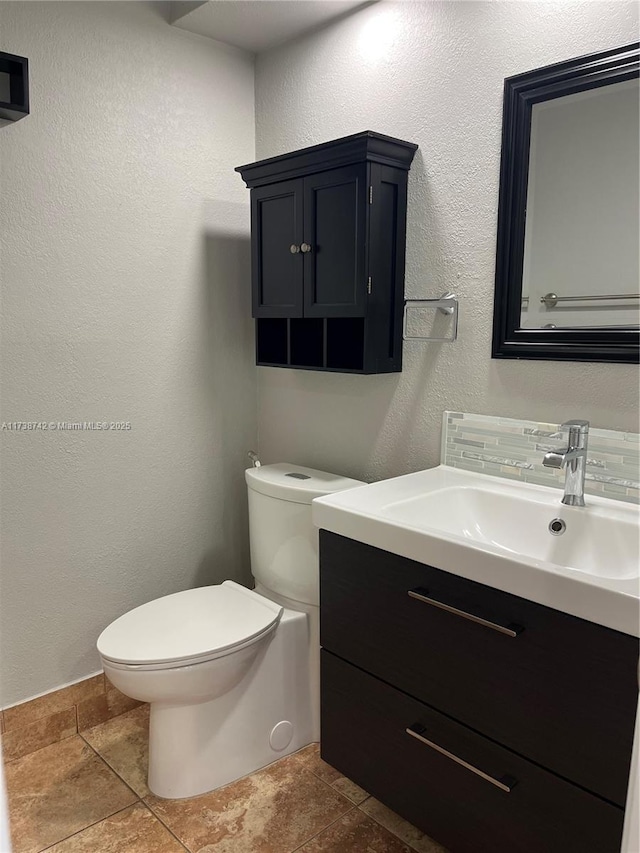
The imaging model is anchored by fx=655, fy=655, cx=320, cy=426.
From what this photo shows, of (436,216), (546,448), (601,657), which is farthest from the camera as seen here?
(436,216)

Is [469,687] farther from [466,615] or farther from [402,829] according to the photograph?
[402,829]

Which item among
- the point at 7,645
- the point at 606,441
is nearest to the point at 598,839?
the point at 606,441

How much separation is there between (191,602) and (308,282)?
0.97 m

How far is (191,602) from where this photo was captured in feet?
6.12

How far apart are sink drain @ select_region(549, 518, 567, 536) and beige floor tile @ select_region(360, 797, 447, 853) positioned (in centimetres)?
79

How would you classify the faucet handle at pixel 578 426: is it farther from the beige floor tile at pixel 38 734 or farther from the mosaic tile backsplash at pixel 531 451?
the beige floor tile at pixel 38 734

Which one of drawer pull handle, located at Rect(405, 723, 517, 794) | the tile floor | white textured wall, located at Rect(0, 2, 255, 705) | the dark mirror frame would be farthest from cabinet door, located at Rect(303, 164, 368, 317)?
the tile floor

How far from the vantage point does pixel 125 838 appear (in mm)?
1598

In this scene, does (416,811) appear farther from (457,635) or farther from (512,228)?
(512,228)

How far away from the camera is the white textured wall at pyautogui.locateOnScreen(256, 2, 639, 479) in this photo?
1.47 meters

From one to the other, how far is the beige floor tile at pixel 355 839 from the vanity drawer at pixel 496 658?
488mm

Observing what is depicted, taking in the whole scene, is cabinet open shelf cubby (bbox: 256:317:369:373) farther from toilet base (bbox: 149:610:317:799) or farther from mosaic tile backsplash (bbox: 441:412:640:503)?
toilet base (bbox: 149:610:317:799)

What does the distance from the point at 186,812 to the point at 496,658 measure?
1.01 m

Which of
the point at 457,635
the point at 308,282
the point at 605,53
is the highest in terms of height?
the point at 605,53
